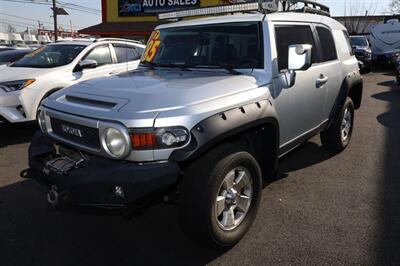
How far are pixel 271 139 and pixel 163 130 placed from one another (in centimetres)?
139

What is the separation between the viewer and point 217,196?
3223mm

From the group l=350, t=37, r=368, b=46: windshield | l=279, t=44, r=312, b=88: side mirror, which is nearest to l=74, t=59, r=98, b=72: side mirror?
l=279, t=44, r=312, b=88: side mirror

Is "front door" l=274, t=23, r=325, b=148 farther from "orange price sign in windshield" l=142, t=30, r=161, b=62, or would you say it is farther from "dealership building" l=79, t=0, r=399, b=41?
"dealership building" l=79, t=0, r=399, b=41

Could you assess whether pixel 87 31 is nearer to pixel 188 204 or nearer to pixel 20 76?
pixel 20 76

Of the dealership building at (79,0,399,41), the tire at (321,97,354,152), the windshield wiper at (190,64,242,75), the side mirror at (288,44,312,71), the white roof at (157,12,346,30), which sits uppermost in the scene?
the dealership building at (79,0,399,41)

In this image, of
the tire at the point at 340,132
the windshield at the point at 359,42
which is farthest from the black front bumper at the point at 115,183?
the windshield at the point at 359,42

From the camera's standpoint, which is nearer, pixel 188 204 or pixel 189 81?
pixel 188 204

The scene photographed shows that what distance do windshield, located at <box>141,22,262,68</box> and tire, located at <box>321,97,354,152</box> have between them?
2141 mm

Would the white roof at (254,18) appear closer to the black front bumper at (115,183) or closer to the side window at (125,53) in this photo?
the black front bumper at (115,183)

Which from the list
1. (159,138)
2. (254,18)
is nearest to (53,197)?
(159,138)

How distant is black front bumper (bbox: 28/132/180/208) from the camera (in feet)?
9.40

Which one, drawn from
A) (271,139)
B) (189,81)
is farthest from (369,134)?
(189,81)

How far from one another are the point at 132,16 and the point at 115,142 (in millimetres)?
24461

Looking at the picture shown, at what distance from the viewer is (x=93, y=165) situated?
123 inches
